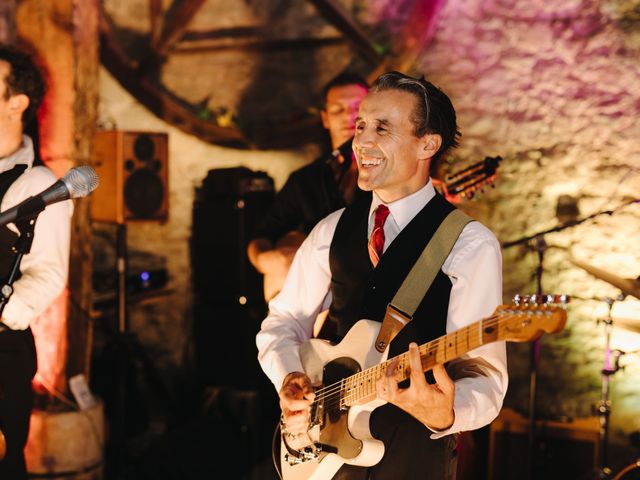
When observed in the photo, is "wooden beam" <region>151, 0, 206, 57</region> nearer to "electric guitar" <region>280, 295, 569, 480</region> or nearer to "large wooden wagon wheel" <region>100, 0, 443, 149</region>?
"large wooden wagon wheel" <region>100, 0, 443, 149</region>

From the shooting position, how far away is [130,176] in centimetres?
450

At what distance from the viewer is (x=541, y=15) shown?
14.5 feet

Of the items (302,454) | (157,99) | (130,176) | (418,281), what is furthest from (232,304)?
(418,281)

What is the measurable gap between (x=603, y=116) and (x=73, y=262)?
3.21 meters

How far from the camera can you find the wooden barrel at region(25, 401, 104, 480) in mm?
3779

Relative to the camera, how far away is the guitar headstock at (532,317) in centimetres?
162

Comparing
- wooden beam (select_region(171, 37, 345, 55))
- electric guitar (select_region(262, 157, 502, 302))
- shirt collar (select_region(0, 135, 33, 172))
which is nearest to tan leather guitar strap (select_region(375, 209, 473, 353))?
electric guitar (select_region(262, 157, 502, 302))

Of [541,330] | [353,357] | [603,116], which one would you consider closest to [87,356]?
[353,357]

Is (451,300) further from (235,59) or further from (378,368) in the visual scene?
(235,59)

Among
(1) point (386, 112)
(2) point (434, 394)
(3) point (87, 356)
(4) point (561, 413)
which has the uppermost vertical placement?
(1) point (386, 112)

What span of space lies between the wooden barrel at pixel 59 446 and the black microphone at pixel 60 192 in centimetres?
193

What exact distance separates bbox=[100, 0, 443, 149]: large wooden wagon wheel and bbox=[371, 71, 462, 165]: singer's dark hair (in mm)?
2759

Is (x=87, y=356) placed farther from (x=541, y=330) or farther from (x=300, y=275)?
(x=541, y=330)

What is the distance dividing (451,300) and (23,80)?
2018 mm
